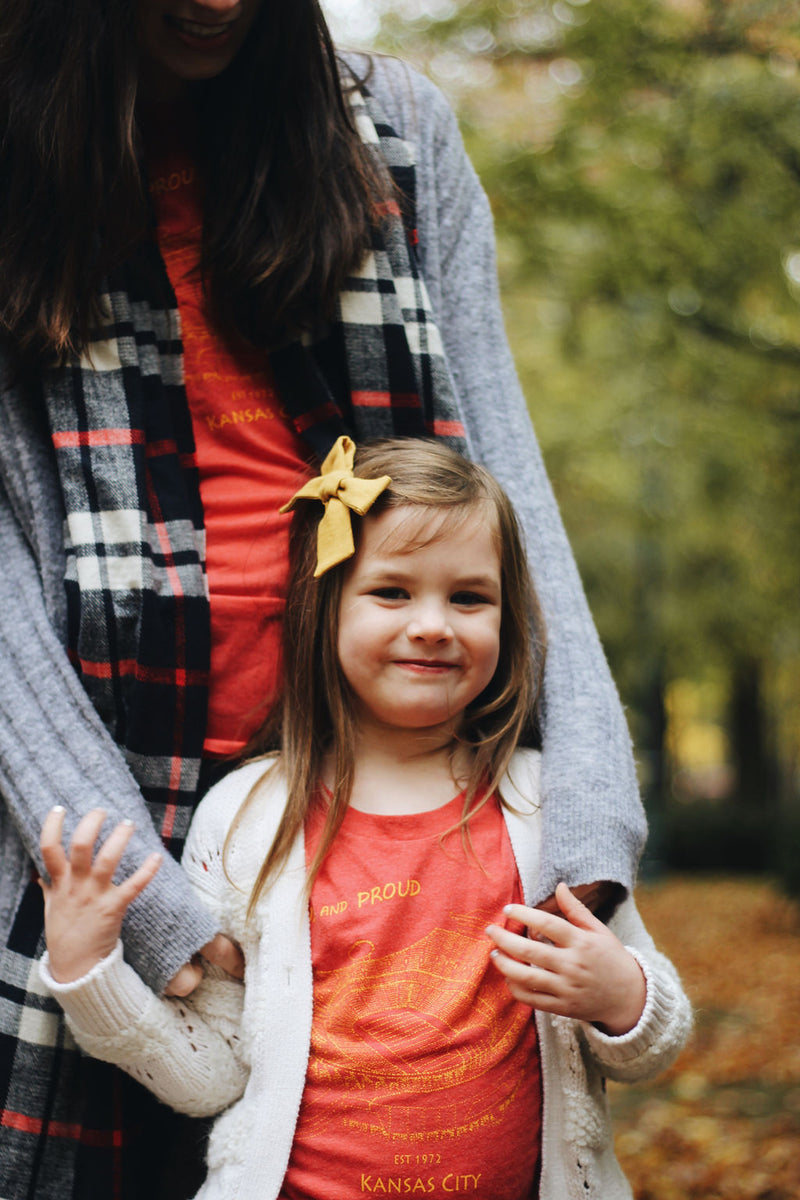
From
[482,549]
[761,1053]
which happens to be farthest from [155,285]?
[761,1053]

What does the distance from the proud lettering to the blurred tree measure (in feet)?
16.9

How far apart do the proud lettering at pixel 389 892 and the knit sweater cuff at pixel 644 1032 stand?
33 cm

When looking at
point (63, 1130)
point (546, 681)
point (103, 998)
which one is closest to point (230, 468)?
point (546, 681)

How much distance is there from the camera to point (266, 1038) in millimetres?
1711

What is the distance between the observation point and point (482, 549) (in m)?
1.89

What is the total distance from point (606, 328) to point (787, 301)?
11.9 ft

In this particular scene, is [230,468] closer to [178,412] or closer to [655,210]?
[178,412]

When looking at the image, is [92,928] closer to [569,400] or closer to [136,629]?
[136,629]

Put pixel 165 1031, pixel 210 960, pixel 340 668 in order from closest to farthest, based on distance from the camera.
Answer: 1. pixel 165 1031
2. pixel 210 960
3. pixel 340 668

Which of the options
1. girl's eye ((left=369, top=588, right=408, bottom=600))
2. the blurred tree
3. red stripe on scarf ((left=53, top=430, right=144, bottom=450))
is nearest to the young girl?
girl's eye ((left=369, top=588, right=408, bottom=600))

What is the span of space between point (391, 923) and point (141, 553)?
706mm

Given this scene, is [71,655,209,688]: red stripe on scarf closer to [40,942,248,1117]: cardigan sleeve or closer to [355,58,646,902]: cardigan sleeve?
[40,942,248,1117]: cardigan sleeve

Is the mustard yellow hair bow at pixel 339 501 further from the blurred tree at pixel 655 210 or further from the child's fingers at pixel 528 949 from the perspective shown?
the blurred tree at pixel 655 210

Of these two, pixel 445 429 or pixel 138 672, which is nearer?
pixel 138 672
